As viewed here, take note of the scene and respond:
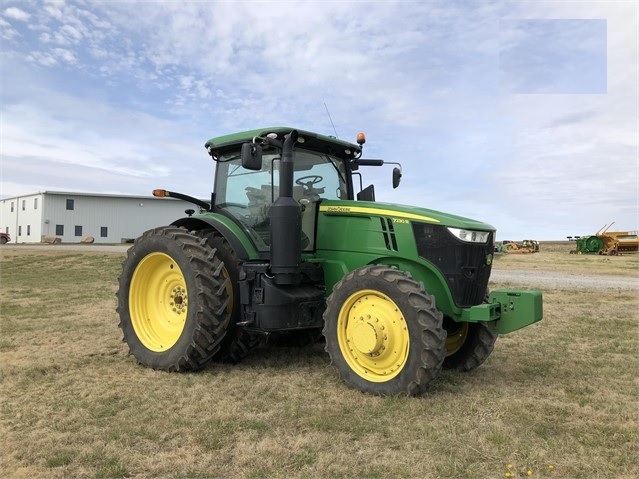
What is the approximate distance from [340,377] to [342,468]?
181 cm

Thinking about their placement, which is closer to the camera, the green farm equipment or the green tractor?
the green tractor

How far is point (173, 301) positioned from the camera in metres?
6.07

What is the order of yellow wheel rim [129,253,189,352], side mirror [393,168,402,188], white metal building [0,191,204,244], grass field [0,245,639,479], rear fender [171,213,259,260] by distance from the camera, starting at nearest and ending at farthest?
grass field [0,245,639,479] < rear fender [171,213,259,260] < yellow wheel rim [129,253,189,352] < side mirror [393,168,402,188] < white metal building [0,191,204,244]

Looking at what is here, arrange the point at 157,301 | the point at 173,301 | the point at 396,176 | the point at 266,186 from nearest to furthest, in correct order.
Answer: the point at 266,186, the point at 173,301, the point at 157,301, the point at 396,176

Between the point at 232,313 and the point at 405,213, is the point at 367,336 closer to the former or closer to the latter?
the point at 405,213

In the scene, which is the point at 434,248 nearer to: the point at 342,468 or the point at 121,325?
the point at 342,468

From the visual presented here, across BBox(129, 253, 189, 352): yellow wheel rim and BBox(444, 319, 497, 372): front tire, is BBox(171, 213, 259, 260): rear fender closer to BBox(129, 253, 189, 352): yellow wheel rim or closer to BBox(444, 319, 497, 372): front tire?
BBox(129, 253, 189, 352): yellow wheel rim

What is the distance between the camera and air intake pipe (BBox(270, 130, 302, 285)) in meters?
5.36

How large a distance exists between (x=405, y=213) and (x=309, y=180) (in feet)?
4.54

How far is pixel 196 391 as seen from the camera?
4875 millimetres

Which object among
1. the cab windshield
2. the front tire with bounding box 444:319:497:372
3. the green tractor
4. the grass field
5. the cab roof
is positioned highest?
the cab roof

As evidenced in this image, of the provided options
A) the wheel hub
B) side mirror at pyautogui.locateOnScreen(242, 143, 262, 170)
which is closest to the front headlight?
the wheel hub

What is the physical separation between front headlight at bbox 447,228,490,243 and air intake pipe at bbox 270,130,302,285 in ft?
5.09

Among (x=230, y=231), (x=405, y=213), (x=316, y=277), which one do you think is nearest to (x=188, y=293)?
(x=230, y=231)
